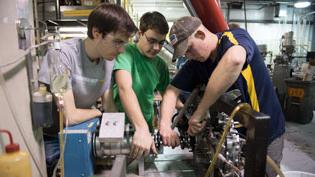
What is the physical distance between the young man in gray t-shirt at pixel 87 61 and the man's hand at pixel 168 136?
0.33m

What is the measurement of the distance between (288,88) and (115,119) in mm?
3885

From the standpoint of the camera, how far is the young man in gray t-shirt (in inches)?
40.2

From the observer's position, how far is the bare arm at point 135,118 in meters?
0.99

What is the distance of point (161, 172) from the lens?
1086 mm

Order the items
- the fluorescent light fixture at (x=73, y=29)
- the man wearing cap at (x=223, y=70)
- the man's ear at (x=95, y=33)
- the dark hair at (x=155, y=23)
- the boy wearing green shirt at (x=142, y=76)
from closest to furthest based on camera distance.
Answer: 1. the man wearing cap at (x=223, y=70)
2. the boy wearing green shirt at (x=142, y=76)
3. the man's ear at (x=95, y=33)
4. the dark hair at (x=155, y=23)
5. the fluorescent light fixture at (x=73, y=29)

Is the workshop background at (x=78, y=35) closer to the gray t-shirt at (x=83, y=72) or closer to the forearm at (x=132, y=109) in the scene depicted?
the gray t-shirt at (x=83, y=72)

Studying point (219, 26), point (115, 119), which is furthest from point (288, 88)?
point (115, 119)

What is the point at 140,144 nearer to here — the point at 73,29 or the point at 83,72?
the point at 83,72

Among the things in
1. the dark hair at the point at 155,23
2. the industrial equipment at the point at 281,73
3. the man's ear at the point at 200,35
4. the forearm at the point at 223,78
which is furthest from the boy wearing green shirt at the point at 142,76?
the industrial equipment at the point at 281,73

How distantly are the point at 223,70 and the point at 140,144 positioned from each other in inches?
17.3

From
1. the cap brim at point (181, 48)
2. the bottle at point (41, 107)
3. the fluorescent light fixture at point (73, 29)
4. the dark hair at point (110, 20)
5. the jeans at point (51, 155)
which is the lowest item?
the jeans at point (51, 155)

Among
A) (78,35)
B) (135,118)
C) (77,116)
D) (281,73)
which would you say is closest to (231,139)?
(135,118)

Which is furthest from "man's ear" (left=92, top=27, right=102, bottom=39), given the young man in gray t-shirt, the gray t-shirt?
the gray t-shirt

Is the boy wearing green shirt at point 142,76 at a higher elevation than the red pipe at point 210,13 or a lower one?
lower
